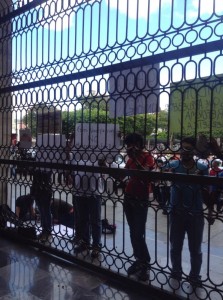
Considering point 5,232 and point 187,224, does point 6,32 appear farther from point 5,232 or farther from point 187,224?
point 187,224

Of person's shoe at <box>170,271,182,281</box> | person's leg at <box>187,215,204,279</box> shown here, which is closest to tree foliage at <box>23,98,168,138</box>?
person's leg at <box>187,215,204,279</box>

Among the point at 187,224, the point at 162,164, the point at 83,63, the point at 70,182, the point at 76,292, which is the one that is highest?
the point at 83,63

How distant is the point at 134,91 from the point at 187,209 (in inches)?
44.9

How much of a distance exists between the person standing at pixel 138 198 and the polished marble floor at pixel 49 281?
28 centimetres

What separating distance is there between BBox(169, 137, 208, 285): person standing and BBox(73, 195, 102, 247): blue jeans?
0.92 meters

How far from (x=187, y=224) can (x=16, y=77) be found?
9.27ft

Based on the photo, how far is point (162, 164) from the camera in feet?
9.04

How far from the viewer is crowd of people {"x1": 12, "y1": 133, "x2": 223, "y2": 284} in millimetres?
2594

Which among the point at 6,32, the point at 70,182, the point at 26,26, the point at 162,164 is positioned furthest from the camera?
the point at 6,32

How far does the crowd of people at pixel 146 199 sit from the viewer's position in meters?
2.59

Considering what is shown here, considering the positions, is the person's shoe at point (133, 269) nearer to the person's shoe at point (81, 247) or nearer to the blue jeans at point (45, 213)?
the person's shoe at point (81, 247)

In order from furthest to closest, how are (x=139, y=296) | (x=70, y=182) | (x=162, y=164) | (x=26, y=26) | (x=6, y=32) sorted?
(x=6, y=32) → (x=26, y=26) → (x=70, y=182) → (x=139, y=296) → (x=162, y=164)

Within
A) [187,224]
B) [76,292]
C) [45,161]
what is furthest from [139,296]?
[45,161]

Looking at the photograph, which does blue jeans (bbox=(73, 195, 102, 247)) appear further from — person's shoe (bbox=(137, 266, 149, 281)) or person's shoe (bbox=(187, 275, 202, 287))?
person's shoe (bbox=(187, 275, 202, 287))
